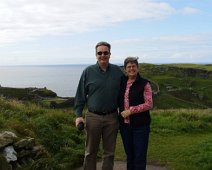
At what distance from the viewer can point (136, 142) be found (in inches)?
254

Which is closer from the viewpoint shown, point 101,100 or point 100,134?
point 101,100

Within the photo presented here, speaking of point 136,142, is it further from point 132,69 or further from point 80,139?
point 80,139

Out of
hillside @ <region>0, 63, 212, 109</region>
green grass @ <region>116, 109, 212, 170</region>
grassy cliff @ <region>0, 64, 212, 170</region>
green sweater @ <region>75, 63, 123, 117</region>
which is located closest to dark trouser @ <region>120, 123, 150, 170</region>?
green sweater @ <region>75, 63, 123, 117</region>

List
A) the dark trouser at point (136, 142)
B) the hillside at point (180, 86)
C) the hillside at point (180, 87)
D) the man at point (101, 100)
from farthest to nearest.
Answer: the hillside at point (180, 86)
the hillside at point (180, 87)
the man at point (101, 100)
the dark trouser at point (136, 142)

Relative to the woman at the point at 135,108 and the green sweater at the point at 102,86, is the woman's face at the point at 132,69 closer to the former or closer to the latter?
the woman at the point at 135,108

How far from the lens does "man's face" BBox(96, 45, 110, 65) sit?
6492 millimetres

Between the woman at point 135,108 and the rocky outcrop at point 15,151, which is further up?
the woman at point 135,108

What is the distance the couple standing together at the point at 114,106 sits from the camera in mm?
6383

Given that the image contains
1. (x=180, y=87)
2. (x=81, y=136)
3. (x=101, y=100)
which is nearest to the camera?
(x=101, y=100)

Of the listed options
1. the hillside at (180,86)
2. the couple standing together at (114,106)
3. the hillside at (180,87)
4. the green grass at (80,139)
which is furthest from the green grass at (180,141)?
the hillside at (180,86)

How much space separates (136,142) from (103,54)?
1519mm

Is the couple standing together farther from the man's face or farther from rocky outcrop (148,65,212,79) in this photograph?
rocky outcrop (148,65,212,79)

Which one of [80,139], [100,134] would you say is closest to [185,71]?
[80,139]

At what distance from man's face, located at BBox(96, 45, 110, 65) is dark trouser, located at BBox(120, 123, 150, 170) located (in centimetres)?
109
